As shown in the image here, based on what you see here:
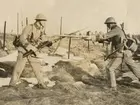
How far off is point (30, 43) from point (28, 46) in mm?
227

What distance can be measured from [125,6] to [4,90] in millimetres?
8756

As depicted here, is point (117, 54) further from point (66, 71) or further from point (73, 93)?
point (66, 71)

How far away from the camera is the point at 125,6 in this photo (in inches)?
642

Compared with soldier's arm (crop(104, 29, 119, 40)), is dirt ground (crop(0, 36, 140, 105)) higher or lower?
lower

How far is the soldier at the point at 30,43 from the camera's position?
9.35 meters

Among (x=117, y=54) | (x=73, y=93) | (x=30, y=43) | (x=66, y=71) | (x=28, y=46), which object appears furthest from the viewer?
(x=66, y=71)

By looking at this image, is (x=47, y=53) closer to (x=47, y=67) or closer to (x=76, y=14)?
(x=76, y=14)

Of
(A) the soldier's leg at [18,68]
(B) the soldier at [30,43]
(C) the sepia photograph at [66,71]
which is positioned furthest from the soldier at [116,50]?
(A) the soldier's leg at [18,68]

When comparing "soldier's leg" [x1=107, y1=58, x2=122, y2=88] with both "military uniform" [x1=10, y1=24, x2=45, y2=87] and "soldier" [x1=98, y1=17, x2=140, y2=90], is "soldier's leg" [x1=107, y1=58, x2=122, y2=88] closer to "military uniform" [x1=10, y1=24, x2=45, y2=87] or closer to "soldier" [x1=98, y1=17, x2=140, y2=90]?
"soldier" [x1=98, y1=17, x2=140, y2=90]

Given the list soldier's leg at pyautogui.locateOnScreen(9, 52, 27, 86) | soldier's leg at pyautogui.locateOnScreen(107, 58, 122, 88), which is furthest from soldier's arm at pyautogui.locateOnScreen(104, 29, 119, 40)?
soldier's leg at pyautogui.locateOnScreen(9, 52, 27, 86)

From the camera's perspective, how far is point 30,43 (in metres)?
9.53

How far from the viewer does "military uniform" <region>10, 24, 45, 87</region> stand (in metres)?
9.34

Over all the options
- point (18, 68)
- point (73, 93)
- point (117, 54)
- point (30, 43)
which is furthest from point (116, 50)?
point (18, 68)

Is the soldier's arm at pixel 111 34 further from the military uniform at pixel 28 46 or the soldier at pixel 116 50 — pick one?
the military uniform at pixel 28 46
